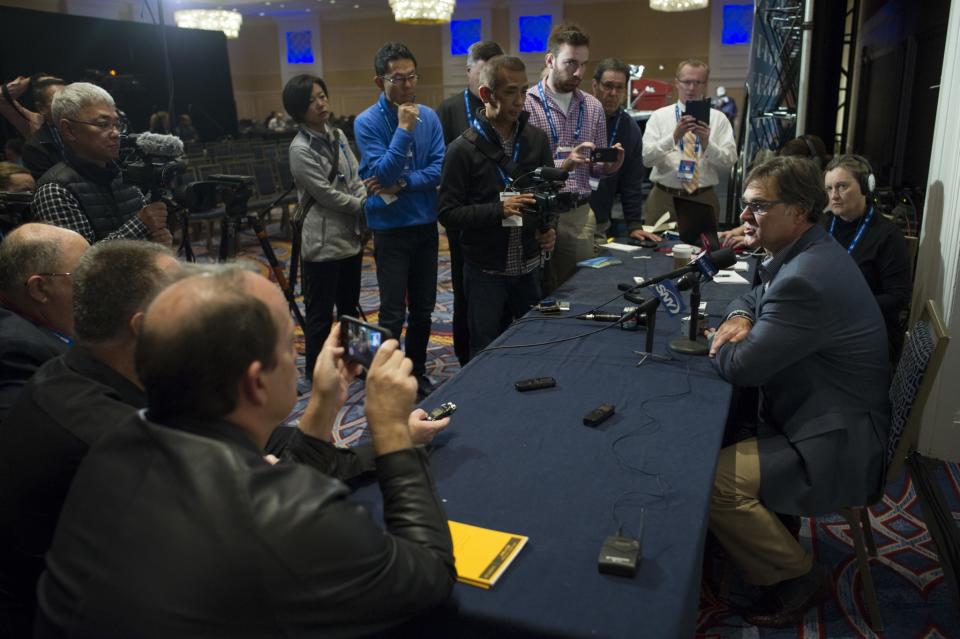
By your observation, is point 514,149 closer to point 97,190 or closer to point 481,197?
point 481,197

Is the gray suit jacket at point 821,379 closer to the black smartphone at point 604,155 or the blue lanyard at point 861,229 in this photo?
the blue lanyard at point 861,229

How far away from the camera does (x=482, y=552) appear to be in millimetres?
1256

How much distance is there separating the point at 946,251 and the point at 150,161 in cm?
308

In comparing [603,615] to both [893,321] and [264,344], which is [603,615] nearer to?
[264,344]

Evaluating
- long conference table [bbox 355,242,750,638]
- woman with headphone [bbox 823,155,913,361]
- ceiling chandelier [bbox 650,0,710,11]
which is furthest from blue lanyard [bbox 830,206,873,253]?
ceiling chandelier [bbox 650,0,710,11]

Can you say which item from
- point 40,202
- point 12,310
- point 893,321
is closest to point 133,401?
point 12,310

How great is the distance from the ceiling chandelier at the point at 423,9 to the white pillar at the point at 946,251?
7.74 m

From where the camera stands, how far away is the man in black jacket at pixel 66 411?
116cm

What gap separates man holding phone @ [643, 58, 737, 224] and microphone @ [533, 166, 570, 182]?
156 cm

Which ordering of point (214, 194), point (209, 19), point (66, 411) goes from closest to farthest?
point (66, 411) → point (214, 194) → point (209, 19)

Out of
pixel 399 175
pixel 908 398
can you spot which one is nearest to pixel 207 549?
pixel 908 398

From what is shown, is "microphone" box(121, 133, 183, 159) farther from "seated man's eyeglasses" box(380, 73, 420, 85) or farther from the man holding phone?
the man holding phone

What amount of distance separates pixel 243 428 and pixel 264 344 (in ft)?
0.38

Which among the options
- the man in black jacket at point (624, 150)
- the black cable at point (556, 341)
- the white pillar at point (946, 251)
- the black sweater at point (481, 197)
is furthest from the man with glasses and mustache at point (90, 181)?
the white pillar at point (946, 251)
